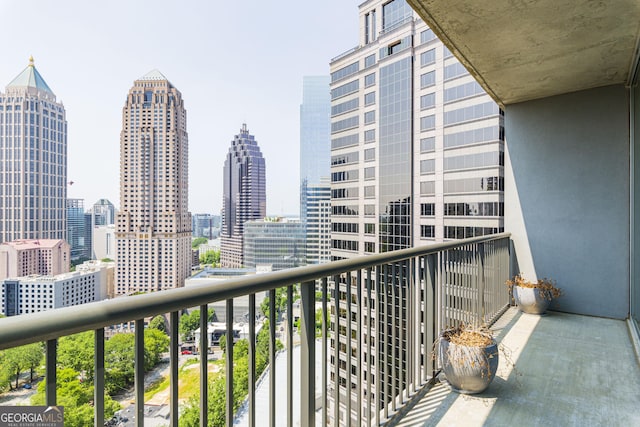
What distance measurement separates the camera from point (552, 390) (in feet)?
6.54

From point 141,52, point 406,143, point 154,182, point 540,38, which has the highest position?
point 141,52

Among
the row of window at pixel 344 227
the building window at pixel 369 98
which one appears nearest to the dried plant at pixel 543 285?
the row of window at pixel 344 227

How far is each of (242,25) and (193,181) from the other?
20.2 metres

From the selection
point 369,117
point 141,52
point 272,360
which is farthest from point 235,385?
point 141,52

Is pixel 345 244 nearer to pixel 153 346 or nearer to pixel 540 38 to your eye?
pixel 540 38

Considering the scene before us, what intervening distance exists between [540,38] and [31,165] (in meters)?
24.2

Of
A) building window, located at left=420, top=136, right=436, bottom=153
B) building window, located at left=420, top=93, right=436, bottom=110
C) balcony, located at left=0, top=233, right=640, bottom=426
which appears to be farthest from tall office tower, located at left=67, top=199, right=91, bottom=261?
building window, located at left=420, top=93, right=436, bottom=110

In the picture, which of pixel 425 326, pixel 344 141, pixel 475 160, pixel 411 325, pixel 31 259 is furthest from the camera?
pixel 344 141

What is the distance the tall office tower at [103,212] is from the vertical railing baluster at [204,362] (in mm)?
33998

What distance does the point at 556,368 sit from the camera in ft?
7.48

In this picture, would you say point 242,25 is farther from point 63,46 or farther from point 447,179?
point 447,179

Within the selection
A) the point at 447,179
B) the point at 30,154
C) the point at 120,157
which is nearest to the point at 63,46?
the point at 30,154

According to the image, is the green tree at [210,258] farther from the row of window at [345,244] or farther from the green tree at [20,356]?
the green tree at [20,356]

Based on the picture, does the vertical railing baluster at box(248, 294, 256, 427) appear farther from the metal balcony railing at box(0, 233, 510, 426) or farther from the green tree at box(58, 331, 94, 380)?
the green tree at box(58, 331, 94, 380)
